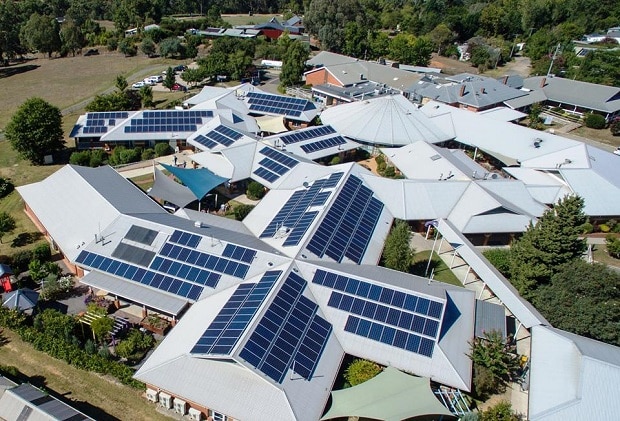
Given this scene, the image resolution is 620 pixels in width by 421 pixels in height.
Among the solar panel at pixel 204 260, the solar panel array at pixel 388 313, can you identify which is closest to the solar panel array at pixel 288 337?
the solar panel array at pixel 388 313

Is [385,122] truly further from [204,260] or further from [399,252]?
[204,260]

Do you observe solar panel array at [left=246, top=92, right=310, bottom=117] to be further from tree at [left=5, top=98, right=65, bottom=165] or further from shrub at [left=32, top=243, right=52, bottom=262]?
shrub at [left=32, top=243, right=52, bottom=262]

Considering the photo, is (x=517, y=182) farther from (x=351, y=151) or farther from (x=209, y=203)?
(x=209, y=203)

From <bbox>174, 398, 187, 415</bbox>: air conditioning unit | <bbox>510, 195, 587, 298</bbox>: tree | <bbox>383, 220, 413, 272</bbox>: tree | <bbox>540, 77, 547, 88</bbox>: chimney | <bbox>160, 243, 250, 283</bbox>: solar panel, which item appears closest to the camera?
<bbox>174, 398, 187, 415</bbox>: air conditioning unit

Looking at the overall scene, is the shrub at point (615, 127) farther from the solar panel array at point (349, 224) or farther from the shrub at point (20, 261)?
the shrub at point (20, 261)

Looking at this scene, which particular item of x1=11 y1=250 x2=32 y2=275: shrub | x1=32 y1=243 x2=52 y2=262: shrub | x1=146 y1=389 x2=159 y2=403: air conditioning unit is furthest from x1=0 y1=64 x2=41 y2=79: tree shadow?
x1=146 y1=389 x2=159 y2=403: air conditioning unit

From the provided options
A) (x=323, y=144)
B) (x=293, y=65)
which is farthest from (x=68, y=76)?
(x=323, y=144)

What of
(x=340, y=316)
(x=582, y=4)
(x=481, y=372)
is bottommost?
(x=481, y=372)

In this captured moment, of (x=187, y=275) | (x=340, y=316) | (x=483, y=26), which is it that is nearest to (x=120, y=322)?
(x=187, y=275)
